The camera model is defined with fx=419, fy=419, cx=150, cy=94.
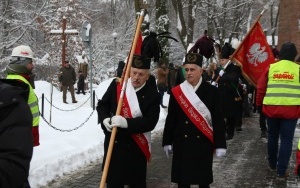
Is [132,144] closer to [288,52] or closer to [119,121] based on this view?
[119,121]

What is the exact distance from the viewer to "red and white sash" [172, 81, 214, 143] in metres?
4.38

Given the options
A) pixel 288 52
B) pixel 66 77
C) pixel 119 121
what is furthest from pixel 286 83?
pixel 66 77

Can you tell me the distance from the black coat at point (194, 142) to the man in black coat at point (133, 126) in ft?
1.26

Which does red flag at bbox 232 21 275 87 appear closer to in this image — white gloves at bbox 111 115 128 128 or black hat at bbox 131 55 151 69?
black hat at bbox 131 55 151 69

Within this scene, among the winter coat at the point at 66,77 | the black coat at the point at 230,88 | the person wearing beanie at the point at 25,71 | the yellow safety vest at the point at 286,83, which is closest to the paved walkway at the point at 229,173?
the black coat at the point at 230,88

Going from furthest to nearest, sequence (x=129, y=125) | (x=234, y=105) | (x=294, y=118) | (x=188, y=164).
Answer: (x=234, y=105)
(x=294, y=118)
(x=188, y=164)
(x=129, y=125)

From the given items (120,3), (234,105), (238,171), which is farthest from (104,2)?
(238,171)

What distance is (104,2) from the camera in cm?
4653

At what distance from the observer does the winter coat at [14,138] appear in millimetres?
1861

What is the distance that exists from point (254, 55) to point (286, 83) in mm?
1511

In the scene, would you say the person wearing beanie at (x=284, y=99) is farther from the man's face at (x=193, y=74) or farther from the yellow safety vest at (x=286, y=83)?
the man's face at (x=193, y=74)

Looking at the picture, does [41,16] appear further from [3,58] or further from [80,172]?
[80,172]

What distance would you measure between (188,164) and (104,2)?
4390 cm

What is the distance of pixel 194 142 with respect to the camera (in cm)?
438
